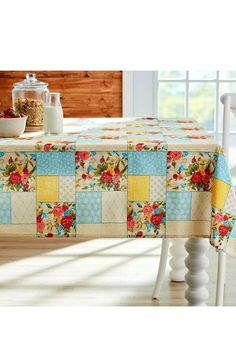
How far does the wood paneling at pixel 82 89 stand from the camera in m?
4.71

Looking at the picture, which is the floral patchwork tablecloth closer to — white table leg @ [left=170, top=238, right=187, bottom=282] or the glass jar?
the glass jar

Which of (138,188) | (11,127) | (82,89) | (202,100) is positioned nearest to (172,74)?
(202,100)

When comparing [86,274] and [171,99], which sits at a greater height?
[171,99]

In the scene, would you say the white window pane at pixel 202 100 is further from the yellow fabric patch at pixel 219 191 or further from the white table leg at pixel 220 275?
the yellow fabric patch at pixel 219 191

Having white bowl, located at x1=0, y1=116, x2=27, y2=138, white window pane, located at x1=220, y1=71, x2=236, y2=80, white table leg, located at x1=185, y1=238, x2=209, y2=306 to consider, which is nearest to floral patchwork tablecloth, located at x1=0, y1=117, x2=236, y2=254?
white bowl, located at x1=0, y1=116, x2=27, y2=138

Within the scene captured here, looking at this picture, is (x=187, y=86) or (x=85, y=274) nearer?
(x=85, y=274)

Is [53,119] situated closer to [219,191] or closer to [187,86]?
[219,191]

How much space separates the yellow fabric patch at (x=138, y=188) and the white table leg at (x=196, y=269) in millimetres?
396

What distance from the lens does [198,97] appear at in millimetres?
4723

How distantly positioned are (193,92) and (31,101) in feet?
6.69

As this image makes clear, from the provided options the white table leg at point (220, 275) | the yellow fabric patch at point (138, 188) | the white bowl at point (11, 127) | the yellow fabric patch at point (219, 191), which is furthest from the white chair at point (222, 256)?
the white bowl at point (11, 127)

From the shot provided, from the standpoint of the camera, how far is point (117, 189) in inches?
94.6

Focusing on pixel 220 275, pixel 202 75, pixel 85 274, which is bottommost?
pixel 85 274

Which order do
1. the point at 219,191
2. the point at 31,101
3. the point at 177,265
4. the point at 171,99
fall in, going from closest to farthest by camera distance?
the point at 219,191
the point at 31,101
the point at 177,265
the point at 171,99
